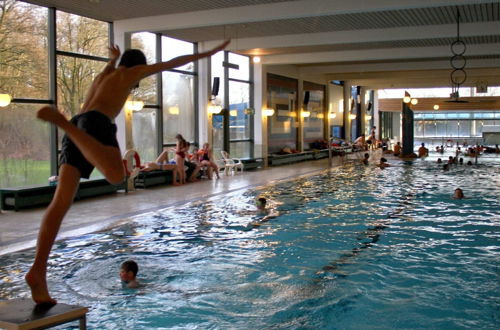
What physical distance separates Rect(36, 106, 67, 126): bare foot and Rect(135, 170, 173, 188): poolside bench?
35.2 ft

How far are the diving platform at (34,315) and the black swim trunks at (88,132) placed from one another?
0.86 meters

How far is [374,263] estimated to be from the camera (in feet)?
21.9

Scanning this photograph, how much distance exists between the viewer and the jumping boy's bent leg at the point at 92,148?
119 inches

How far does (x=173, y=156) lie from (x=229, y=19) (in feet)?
18.6

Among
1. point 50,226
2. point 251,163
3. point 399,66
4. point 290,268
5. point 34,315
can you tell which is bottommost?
point 290,268

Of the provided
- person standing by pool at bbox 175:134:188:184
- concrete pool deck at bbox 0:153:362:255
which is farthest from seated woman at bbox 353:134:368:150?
person standing by pool at bbox 175:134:188:184

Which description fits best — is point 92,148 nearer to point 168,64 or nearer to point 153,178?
point 168,64

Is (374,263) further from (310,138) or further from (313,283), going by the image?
(310,138)

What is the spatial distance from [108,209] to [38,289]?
6.90m

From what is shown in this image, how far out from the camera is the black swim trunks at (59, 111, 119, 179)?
3377 millimetres

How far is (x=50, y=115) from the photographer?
3.02m

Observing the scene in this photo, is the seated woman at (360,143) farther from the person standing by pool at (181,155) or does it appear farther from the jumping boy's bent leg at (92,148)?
the jumping boy's bent leg at (92,148)

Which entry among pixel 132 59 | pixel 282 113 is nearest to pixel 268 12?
pixel 132 59

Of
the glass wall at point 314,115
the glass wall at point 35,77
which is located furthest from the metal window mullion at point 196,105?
the glass wall at point 314,115
